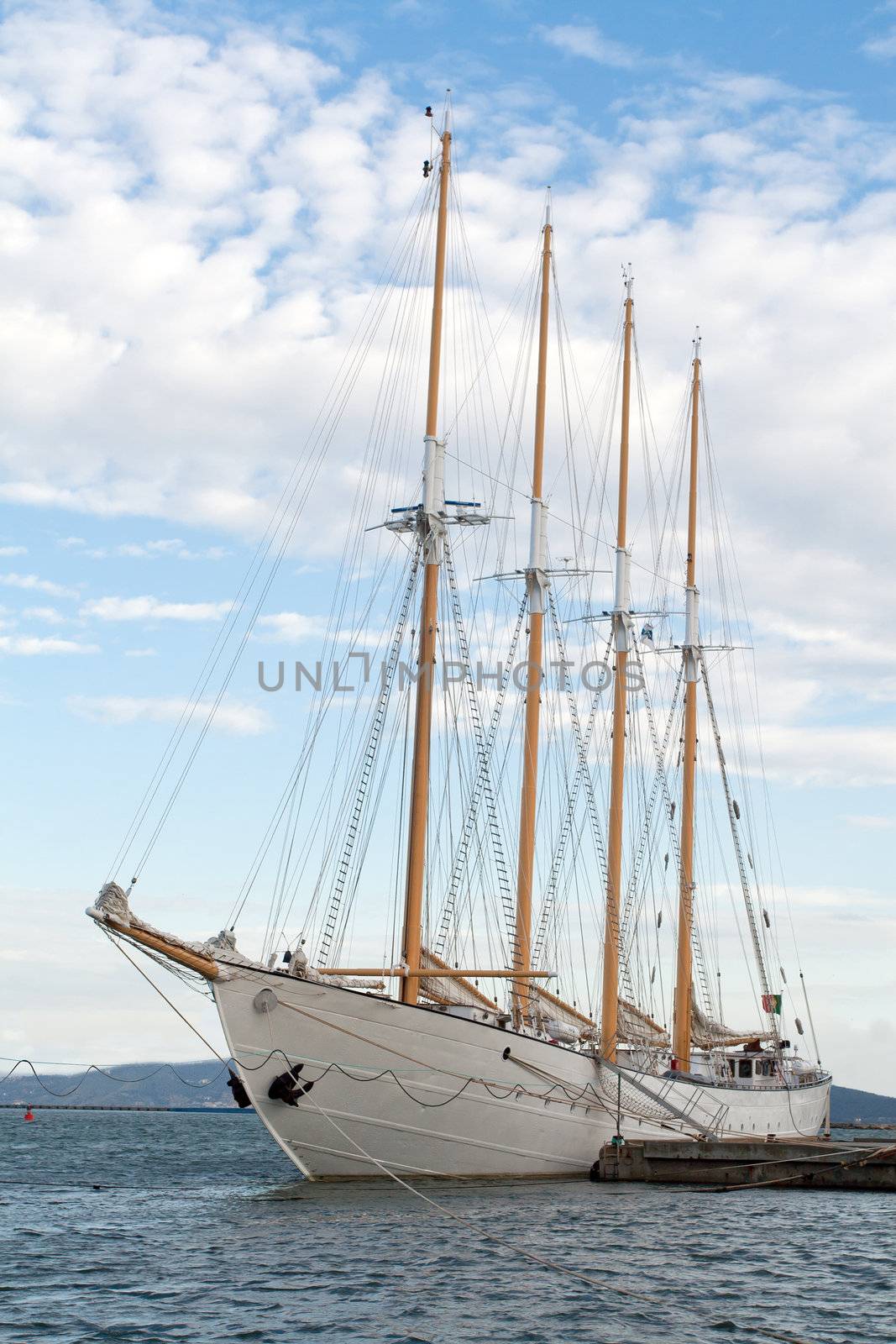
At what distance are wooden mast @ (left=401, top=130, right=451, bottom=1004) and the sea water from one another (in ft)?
22.3

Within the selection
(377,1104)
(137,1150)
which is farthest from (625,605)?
(137,1150)

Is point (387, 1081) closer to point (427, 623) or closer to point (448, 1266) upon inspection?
point (448, 1266)

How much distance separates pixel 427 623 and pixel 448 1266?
19.7 meters

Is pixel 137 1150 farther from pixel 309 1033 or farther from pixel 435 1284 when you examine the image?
pixel 435 1284

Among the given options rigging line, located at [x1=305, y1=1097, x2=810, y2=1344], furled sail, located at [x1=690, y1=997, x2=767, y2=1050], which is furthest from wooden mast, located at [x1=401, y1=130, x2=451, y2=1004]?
furled sail, located at [x1=690, y1=997, x2=767, y2=1050]

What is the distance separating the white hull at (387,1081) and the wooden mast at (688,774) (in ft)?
58.3

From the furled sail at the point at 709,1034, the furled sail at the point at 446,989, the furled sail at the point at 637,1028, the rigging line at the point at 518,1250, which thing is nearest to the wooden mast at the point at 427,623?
the furled sail at the point at 446,989

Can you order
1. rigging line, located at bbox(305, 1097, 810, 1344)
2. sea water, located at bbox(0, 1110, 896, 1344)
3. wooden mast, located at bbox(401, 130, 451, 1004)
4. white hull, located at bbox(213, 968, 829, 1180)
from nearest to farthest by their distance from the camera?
sea water, located at bbox(0, 1110, 896, 1344)
rigging line, located at bbox(305, 1097, 810, 1344)
white hull, located at bbox(213, 968, 829, 1180)
wooden mast, located at bbox(401, 130, 451, 1004)

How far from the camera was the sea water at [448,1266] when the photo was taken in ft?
69.1

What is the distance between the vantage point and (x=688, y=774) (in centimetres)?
6028

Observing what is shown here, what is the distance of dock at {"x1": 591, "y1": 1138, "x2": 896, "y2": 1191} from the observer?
1521 inches

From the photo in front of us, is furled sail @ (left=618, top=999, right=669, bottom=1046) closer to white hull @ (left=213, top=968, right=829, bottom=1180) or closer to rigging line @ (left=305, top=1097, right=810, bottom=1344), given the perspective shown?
white hull @ (left=213, top=968, right=829, bottom=1180)

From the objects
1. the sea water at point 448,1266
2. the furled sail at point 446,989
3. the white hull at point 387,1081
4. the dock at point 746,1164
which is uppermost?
the furled sail at point 446,989

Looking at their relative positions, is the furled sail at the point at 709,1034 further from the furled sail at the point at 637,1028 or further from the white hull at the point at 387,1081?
the white hull at the point at 387,1081
